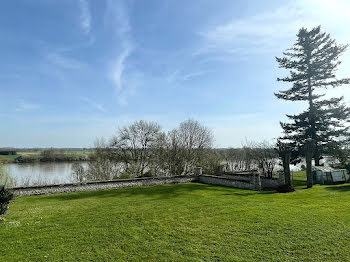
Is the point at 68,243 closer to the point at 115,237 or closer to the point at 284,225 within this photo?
the point at 115,237

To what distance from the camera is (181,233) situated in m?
6.52

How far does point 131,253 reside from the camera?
5297 millimetres

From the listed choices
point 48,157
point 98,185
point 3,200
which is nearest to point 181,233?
point 3,200

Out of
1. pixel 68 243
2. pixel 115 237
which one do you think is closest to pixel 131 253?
pixel 115 237

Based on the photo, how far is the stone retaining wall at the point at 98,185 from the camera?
44.6ft

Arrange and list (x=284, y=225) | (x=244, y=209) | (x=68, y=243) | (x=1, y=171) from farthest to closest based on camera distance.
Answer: (x=1, y=171) → (x=244, y=209) → (x=284, y=225) → (x=68, y=243)

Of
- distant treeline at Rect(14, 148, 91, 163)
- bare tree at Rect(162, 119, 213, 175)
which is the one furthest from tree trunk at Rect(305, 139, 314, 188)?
distant treeline at Rect(14, 148, 91, 163)

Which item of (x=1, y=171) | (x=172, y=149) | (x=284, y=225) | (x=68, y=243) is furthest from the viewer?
(x=172, y=149)

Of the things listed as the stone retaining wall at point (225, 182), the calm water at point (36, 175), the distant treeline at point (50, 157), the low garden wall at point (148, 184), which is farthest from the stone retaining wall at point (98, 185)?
the distant treeline at point (50, 157)

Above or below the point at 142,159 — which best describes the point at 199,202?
below

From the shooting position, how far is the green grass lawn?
5.20 metres

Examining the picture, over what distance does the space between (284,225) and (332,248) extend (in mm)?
1641

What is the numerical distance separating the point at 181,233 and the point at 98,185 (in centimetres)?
1053

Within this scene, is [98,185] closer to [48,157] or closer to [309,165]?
[309,165]
